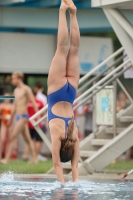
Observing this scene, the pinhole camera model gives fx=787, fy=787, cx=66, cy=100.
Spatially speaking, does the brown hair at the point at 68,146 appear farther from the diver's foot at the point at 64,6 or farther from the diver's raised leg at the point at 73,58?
the diver's foot at the point at 64,6

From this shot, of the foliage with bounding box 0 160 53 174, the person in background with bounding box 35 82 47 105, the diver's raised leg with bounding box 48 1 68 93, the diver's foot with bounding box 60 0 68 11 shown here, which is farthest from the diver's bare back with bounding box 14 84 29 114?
the diver's raised leg with bounding box 48 1 68 93

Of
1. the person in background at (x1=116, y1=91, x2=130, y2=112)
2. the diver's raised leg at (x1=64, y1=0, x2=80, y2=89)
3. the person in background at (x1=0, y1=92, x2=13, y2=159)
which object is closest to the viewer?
the diver's raised leg at (x1=64, y1=0, x2=80, y2=89)

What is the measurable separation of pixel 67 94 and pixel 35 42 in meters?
11.6

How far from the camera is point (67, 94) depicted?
10.2m

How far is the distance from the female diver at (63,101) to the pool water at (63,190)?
0.33m

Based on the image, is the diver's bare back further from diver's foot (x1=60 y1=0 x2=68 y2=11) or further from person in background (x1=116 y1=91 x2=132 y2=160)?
diver's foot (x1=60 y1=0 x2=68 y2=11)

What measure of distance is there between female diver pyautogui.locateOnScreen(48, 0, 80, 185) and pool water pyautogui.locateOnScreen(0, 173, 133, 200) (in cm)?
33

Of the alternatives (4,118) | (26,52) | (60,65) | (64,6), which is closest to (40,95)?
(4,118)

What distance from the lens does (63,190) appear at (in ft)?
31.6

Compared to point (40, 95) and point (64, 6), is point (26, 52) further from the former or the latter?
point (64, 6)

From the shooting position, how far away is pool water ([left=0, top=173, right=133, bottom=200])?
869 cm

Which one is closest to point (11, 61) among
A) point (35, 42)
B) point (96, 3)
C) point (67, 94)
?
point (35, 42)

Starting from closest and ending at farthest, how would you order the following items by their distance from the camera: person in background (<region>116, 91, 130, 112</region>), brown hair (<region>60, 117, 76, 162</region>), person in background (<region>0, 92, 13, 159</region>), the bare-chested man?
brown hair (<region>60, 117, 76, 162</region>)
person in background (<region>116, 91, 130, 112</region>)
the bare-chested man
person in background (<region>0, 92, 13, 159</region>)

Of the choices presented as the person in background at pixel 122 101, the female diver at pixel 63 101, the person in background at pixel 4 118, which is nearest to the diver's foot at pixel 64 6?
the female diver at pixel 63 101
